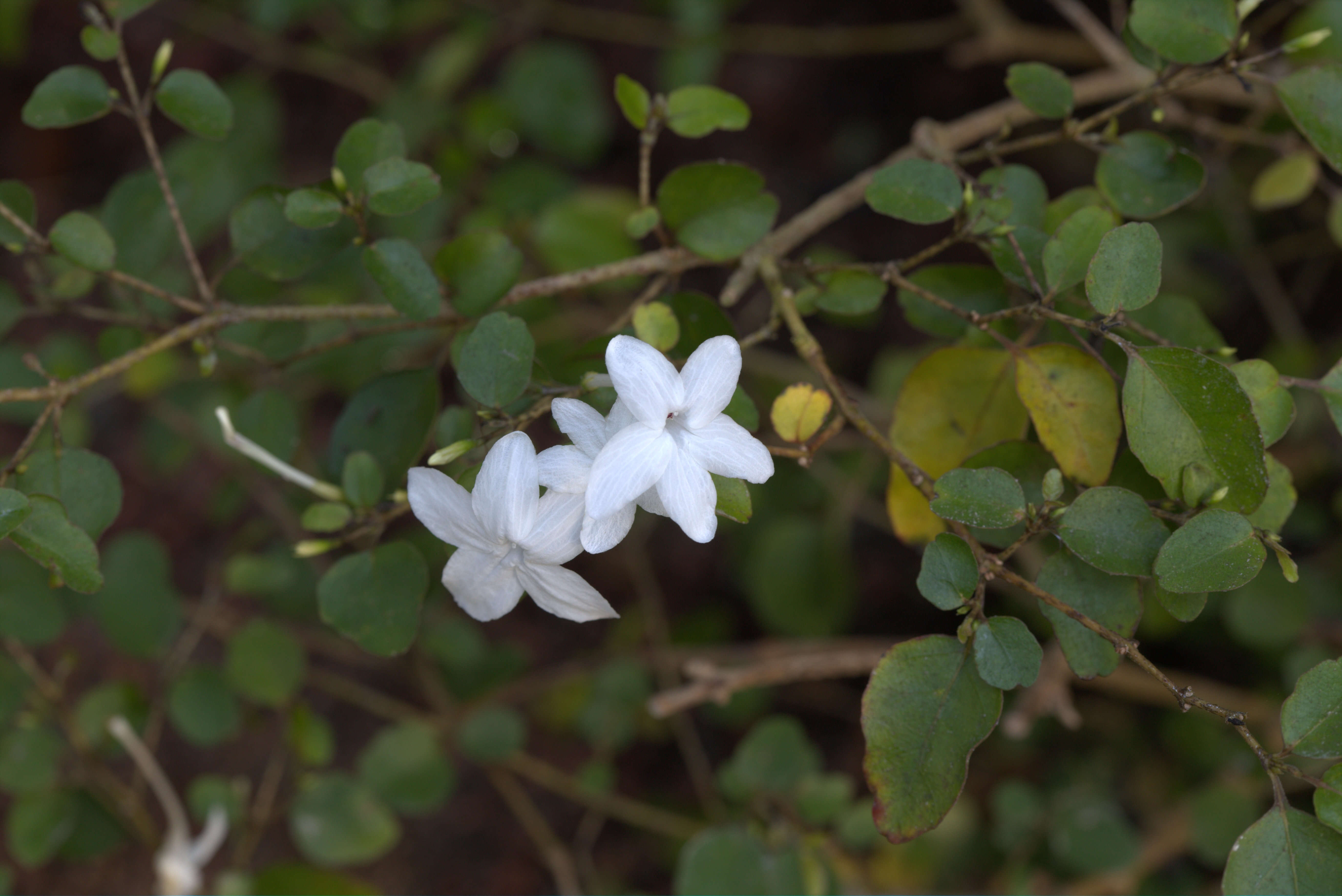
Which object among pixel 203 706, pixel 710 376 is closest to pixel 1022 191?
pixel 710 376

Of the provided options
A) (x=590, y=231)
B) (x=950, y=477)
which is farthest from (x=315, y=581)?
(x=950, y=477)

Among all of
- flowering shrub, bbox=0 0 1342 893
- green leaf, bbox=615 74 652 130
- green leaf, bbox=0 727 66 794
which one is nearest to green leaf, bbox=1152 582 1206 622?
flowering shrub, bbox=0 0 1342 893

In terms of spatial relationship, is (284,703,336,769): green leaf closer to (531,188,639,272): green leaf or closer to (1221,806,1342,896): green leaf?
(531,188,639,272): green leaf

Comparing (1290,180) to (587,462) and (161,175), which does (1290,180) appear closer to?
(587,462)

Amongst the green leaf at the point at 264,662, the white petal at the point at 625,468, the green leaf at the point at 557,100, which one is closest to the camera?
the white petal at the point at 625,468

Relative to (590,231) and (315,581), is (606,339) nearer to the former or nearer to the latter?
(590,231)

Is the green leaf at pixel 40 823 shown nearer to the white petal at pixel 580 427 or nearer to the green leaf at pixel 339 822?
the green leaf at pixel 339 822

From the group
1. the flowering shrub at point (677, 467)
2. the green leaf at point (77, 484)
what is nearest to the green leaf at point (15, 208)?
the flowering shrub at point (677, 467)
